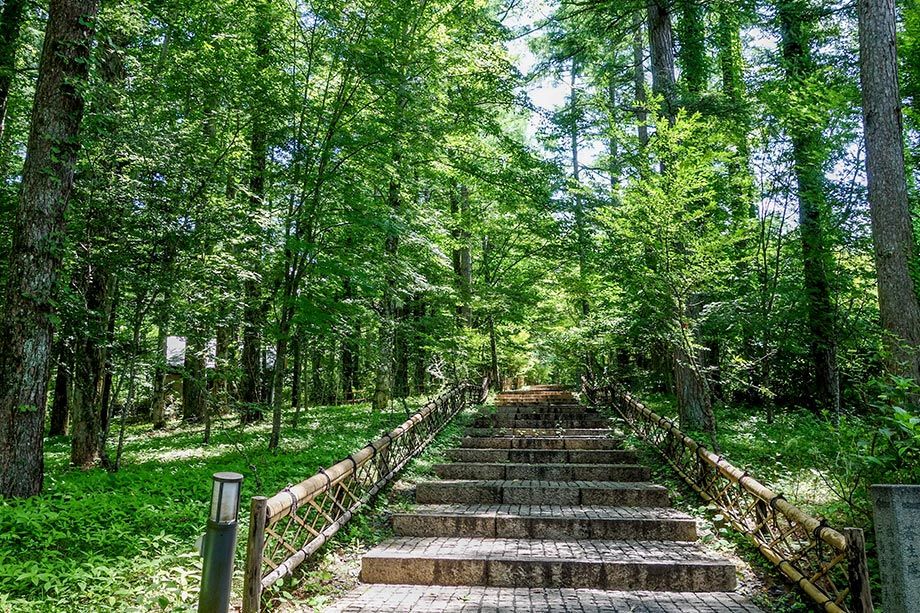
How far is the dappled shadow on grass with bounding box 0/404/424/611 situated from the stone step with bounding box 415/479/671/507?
5.85 ft

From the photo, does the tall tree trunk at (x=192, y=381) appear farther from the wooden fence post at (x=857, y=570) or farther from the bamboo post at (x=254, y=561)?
the wooden fence post at (x=857, y=570)

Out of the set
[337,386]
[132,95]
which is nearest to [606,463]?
[132,95]

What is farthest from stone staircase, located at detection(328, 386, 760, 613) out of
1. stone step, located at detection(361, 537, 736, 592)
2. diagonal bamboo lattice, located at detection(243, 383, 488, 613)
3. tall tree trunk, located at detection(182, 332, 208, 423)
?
tall tree trunk, located at detection(182, 332, 208, 423)

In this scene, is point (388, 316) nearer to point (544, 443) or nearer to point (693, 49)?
point (544, 443)

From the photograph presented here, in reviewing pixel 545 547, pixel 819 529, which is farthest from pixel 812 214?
A: pixel 545 547

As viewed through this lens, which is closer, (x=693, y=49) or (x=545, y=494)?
(x=545, y=494)

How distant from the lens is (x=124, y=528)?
429cm

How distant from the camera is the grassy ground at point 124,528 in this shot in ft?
10.3

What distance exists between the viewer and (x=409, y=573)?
14.0 ft

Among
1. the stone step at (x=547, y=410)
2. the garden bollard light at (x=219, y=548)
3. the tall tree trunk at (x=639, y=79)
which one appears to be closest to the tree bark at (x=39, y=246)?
the garden bollard light at (x=219, y=548)

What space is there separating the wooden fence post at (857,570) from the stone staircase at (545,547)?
0.83m

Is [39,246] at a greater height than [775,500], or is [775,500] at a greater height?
[39,246]

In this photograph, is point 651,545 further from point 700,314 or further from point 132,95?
point 132,95

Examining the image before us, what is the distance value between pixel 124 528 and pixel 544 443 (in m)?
5.75
